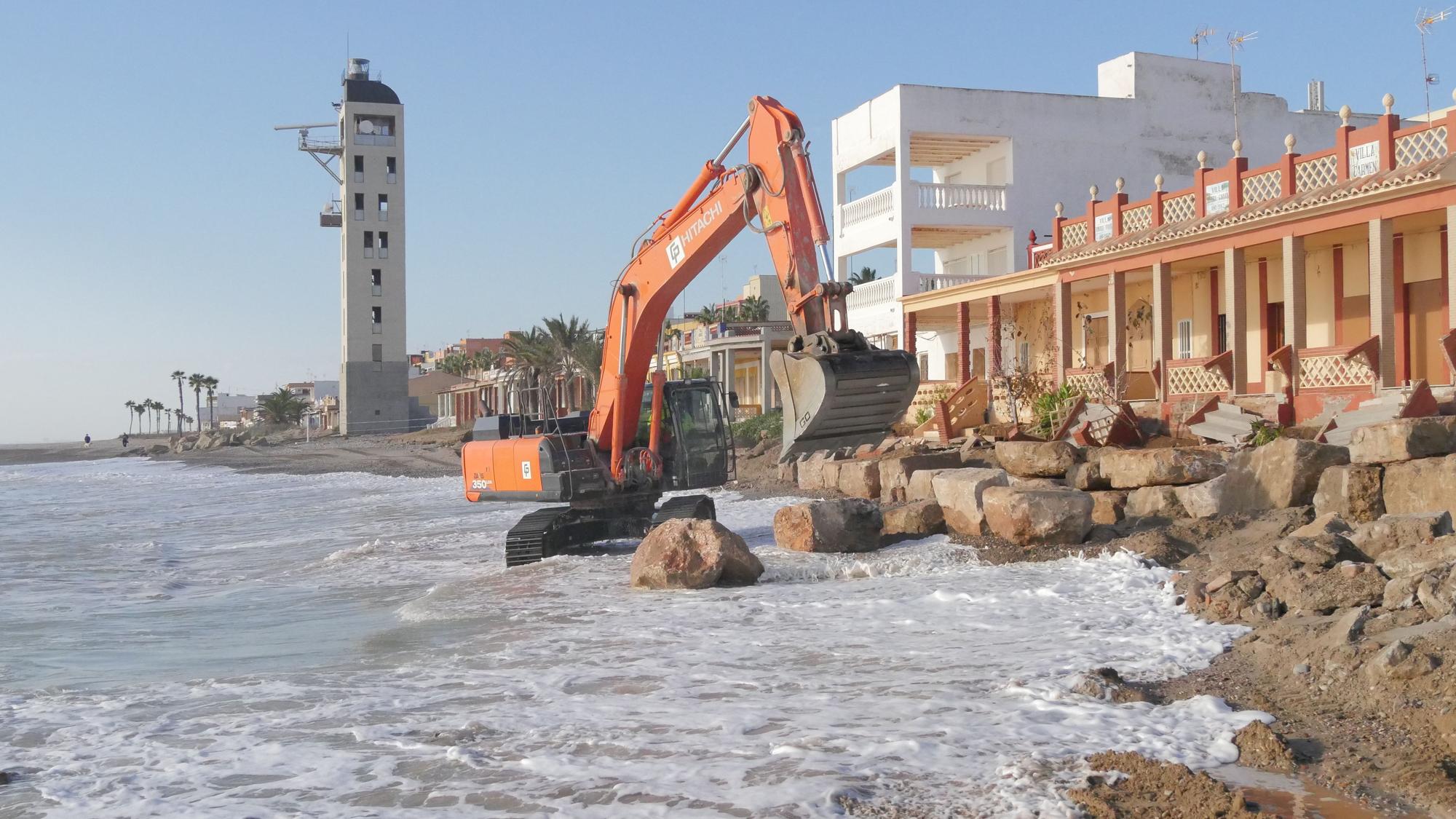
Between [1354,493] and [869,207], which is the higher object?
[869,207]

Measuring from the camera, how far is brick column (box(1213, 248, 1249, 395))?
2003 centimetres

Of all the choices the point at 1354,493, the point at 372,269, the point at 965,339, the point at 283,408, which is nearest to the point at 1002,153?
the point at 965,339

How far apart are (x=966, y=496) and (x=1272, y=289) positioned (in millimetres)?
12712

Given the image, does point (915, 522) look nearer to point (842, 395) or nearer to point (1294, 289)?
point (842, 395)

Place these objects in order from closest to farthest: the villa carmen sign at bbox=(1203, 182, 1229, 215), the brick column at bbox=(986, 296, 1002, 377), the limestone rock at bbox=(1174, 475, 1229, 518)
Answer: the limestone rock at bbox=(1174, 475, 1229, 518), the villa carmen sign at bbox=(1203, 182, 1229, 215), the brick column at bbox=(986, 296, 1002, 377)

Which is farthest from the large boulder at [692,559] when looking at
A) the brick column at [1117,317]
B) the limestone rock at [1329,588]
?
the brick column at [1117,317]

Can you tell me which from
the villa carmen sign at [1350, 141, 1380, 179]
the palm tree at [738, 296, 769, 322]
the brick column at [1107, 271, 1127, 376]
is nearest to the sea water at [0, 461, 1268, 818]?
the villa carmen sign at [1350, 141, 1380, 179]

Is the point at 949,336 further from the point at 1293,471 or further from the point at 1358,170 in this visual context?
the point at 1293,471

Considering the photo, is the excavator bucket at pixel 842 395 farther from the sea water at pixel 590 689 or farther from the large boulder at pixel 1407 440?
the large boulder at pixel 1407 440

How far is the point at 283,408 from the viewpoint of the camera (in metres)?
109

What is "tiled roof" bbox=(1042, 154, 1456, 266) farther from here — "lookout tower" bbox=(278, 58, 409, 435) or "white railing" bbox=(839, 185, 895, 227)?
"lookout tower" bbox=(278, 58, 409, 435)

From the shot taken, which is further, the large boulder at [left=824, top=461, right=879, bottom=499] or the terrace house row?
the large boulder at [left=824, top=461, right=879, bottom=499]

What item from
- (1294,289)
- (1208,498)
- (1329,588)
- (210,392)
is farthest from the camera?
(210,392)

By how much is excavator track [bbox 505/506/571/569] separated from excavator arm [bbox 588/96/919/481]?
1.13m
